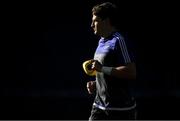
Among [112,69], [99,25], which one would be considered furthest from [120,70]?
[99,25]

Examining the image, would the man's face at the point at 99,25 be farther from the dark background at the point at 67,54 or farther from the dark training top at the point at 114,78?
the dark background at the point at 67,54

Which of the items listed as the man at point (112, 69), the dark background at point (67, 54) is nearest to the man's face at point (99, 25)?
the man at point (112, 69)

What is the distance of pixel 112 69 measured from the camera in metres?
4.30

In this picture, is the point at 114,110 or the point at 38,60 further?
the point at 38,60

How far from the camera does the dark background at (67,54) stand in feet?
27.9

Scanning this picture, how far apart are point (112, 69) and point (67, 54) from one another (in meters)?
4.61

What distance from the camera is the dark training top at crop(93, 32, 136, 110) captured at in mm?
4363

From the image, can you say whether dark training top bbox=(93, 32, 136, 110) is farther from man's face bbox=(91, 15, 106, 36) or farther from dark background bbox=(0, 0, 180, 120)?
dark background bbox=(0, 0, 180, 120)

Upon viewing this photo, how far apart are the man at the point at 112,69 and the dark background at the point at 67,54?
3873 mm

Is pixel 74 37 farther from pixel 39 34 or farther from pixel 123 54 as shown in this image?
pixel 123 54

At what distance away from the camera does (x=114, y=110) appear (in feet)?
14.5

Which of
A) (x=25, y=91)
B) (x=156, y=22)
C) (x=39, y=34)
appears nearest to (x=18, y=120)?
(x=25, y=91)

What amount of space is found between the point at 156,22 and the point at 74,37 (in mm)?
1227

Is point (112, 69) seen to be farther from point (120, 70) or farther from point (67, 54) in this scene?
point (67, 54)
